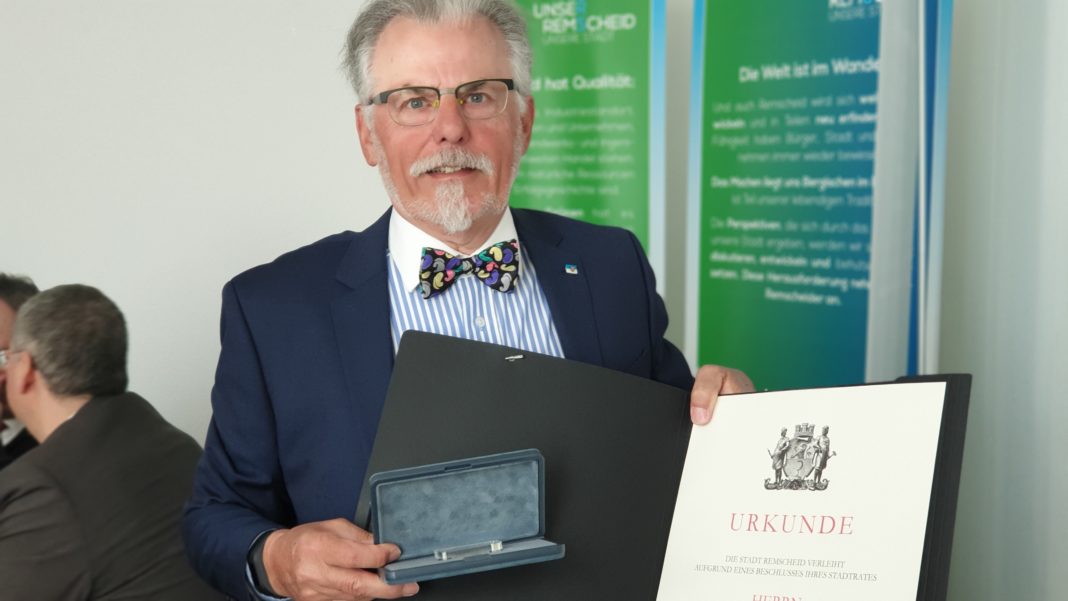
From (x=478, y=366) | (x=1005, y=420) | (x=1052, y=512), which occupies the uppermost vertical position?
(x=478, y=366)

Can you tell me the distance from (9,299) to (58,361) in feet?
1.98

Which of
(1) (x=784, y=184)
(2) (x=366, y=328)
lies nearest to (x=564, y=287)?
(2) (x=366, y=328)

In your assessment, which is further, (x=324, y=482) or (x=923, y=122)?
(x=923, y=122)

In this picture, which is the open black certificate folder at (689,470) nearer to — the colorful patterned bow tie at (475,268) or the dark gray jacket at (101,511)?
the colorful patterned bow tie at (475,268)

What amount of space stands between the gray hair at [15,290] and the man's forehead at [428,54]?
217 centimetres

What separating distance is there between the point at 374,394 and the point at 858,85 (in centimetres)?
239

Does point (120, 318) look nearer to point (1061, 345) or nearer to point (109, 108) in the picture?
point (109, 108)

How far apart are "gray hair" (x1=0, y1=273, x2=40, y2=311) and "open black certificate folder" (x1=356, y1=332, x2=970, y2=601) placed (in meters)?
2.44

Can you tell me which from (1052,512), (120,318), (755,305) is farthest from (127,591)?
(1052,512)

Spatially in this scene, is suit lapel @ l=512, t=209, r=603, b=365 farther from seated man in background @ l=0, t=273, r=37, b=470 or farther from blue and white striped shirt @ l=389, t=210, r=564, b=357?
seated man in background @ l=0, t=273, r=37, b=470

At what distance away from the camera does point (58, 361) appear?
309 centimetres

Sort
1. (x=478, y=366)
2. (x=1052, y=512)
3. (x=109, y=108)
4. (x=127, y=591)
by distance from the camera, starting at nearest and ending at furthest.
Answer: (x=478, y=366) → (x=127, y=591) → (x=1052, y=512) → (x=109, y=108)

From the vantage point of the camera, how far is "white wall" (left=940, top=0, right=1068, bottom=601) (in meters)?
3.10

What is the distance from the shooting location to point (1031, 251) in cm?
326
